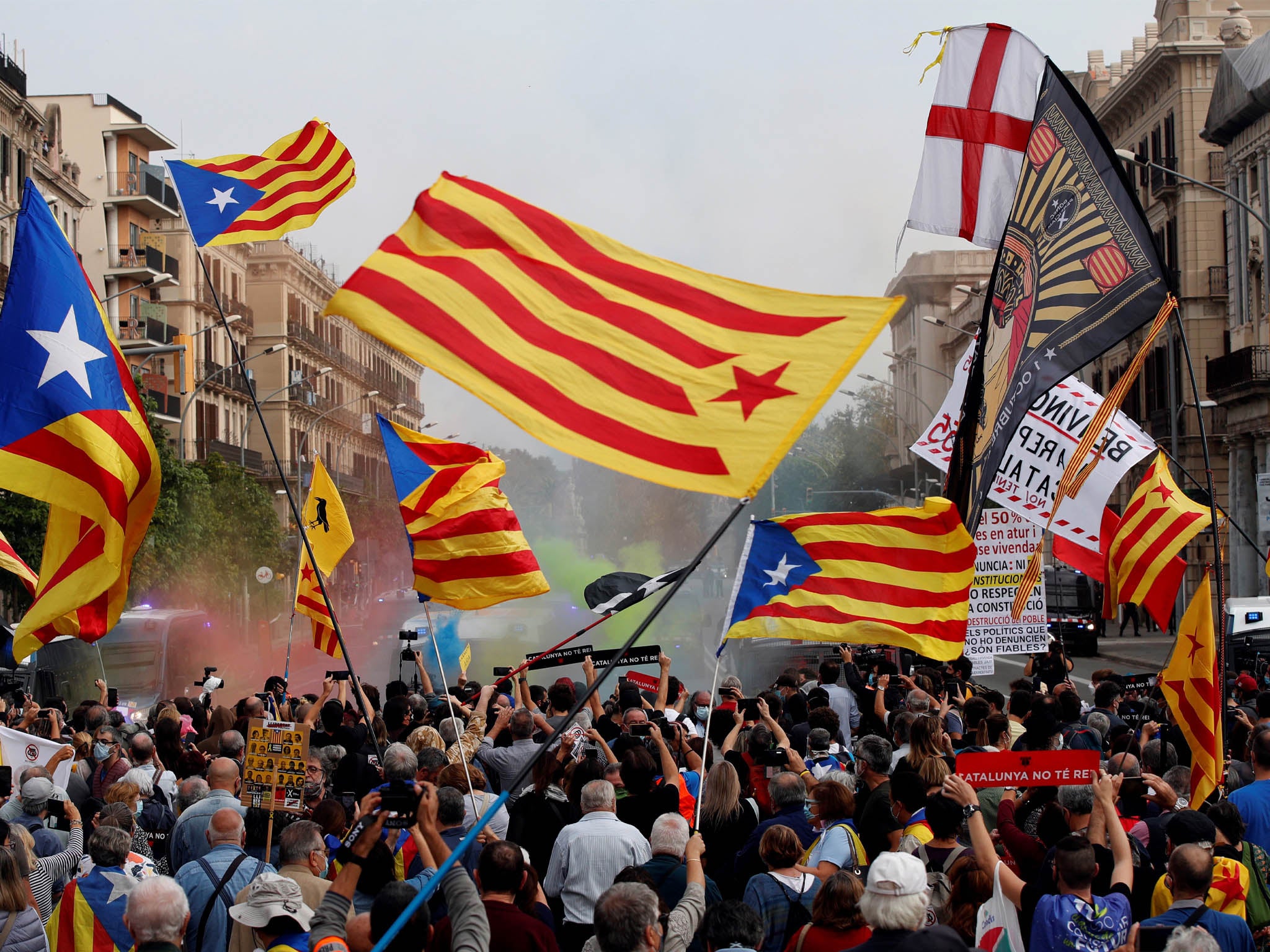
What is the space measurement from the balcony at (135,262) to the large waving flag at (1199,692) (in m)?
52.6

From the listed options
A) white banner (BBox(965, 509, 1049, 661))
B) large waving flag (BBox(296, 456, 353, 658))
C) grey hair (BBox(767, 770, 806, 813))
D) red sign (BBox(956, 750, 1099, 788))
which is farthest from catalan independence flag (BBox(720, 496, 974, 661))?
white banner (BBox(965, 509, 1049, 661))

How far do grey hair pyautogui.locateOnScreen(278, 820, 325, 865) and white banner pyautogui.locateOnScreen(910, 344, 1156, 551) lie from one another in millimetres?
6399

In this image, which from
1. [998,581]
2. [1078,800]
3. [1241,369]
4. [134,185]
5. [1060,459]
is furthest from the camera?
[134,185]

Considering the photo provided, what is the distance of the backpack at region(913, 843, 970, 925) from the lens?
5.78 meters

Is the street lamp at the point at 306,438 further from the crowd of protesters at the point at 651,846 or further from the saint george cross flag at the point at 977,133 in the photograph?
the saint george cross flag at the point at 977,133

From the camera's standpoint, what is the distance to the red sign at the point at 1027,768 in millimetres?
5984

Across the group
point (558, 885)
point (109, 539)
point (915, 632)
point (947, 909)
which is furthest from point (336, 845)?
point (915, 632)

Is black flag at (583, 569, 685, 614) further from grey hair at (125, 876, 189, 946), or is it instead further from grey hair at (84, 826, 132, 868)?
grey hair at (125, 876, 189, 946)

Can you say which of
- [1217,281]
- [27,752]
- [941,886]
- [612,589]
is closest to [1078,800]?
[941,886]

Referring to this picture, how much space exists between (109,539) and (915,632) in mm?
4355

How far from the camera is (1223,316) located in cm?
5228

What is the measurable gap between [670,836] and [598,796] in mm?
565

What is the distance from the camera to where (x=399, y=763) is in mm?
7539

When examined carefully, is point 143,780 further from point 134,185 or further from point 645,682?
point 134,185
